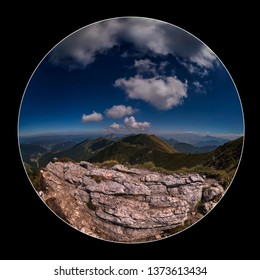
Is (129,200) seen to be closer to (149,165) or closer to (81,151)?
(149,165)

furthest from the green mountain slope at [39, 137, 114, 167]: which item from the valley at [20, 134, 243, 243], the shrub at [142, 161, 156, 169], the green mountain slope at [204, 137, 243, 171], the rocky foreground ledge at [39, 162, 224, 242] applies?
the green mountain slope at [204, 137, 243, 171]

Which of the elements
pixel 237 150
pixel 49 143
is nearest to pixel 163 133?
pixel 237 150

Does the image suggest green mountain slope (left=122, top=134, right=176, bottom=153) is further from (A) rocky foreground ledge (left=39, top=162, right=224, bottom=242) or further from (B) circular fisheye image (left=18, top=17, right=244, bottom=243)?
(A) rocky foreground ledge (left=39, top=162, right=224, bottom=242)

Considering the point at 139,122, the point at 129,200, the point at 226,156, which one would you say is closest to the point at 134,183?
the point at 129,200

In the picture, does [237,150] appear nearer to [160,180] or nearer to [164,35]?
[160,180]

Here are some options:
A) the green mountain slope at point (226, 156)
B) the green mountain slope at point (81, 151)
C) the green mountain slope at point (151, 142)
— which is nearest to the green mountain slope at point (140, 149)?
the green mountain slope at point (151, 142)

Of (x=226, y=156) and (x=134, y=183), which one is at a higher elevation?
(x=226, y=156)

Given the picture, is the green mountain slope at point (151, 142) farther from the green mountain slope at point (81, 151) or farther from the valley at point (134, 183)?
the green mountain slope at point (81, 151)
